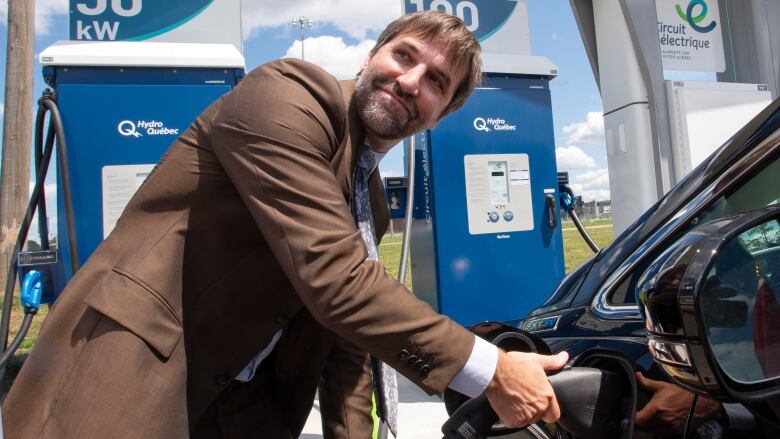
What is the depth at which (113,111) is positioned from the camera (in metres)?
3.49

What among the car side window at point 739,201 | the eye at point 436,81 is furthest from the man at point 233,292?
the car side window at point 739,201

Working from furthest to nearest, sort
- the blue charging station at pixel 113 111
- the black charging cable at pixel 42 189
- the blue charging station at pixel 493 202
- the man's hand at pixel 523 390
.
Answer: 1. the blue charging station at pixel 493 202
2. the blue charging station at pixel 113 111
3. the black charging cable at pixel 42 189
4. the man's hand at pixel 523 390

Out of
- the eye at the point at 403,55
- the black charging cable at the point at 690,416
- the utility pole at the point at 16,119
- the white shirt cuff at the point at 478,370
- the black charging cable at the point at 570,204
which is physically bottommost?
the black charging cable at the point at 690,416

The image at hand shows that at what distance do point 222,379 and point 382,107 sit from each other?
2.85 feet

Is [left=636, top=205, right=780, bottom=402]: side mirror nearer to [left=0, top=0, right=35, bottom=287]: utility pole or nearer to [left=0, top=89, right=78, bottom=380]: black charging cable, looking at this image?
[left=0, top=89, right=78, bottom=380]: black charging cable

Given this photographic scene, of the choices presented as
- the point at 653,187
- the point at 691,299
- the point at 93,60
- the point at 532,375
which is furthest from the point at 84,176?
the point at 653,187

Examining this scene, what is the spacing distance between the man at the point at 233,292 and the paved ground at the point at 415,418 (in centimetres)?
237

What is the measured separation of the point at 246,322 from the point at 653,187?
3.85 m

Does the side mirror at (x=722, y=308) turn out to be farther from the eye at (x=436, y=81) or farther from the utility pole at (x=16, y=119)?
the utility pole at (x=16, y=119)

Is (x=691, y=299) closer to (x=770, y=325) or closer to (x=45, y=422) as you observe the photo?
(x=770, y=325)

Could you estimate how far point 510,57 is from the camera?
4473 mm

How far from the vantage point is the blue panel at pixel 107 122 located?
343cm

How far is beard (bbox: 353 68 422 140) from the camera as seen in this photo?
5.49ft

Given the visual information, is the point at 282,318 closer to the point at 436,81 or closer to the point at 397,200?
the point at 436,81
